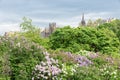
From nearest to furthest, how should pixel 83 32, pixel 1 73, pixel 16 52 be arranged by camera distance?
pixel 1 73
pixel 16 52
pixel 83 32

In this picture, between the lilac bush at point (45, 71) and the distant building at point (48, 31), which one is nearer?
the lilac bush at point (45, 71)

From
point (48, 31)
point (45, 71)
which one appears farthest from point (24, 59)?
point (48, 31)

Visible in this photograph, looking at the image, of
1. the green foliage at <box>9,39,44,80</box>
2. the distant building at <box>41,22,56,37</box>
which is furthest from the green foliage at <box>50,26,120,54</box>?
the distant building at <box>41,22,56,37</box>

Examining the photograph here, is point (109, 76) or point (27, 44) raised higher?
point (27, 44)

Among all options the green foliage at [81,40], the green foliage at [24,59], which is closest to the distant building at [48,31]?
the green foliage at [81,40]

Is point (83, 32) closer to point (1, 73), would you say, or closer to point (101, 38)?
point (101, 38)

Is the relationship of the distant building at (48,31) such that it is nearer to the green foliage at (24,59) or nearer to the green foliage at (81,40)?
the green foliage at (81,40)

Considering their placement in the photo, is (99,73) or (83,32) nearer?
(99,73)

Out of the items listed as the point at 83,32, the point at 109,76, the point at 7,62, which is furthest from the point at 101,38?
the point at 7,62

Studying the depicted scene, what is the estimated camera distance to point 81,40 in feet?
66.5

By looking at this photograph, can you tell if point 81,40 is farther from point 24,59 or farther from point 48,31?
point 48,31

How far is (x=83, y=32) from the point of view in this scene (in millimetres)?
20656

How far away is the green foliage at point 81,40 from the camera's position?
20.1 m

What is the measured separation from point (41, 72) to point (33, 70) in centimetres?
22
